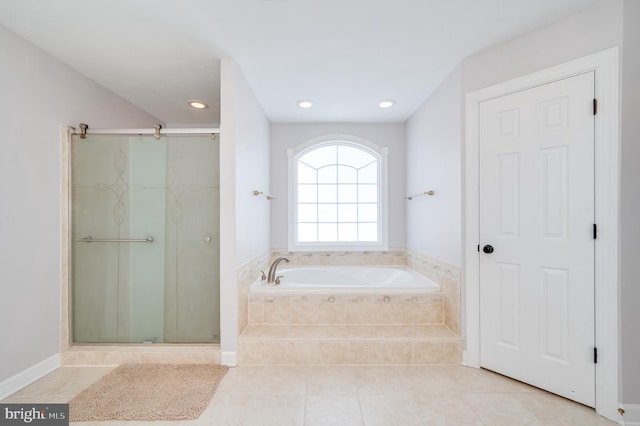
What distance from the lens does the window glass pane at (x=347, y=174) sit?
394cm

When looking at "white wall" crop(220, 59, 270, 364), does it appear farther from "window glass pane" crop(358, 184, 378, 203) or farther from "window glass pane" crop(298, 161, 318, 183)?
"window glass pane" crop(358, 184, 378, 203)

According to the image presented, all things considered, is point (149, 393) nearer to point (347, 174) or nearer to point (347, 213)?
point (347, 213)

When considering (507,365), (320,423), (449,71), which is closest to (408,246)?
(507,365)

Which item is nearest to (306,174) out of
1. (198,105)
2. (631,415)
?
(198,105)

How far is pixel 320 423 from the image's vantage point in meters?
1.65

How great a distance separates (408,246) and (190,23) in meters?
3.09

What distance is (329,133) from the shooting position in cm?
384

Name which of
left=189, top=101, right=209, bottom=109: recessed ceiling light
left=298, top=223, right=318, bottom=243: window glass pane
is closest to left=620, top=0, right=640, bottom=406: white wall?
left=298, top=223, right=318, bottom=243: window glass pane

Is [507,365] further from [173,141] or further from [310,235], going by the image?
[173,141]

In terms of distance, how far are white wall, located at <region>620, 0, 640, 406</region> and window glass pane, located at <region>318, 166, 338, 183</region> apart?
2707 millimetres

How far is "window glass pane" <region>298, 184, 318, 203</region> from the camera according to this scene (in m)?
3.92

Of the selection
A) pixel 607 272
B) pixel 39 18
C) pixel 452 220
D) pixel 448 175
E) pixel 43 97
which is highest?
pixel 39 18

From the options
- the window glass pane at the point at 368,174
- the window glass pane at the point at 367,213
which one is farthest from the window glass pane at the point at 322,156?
the window glass pane at the point at 367,213

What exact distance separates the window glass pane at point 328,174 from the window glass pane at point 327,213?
0.33 m
